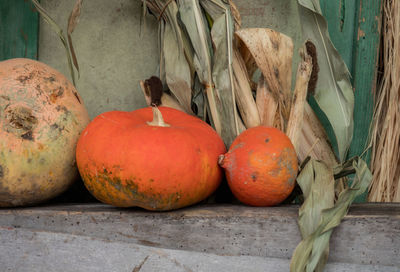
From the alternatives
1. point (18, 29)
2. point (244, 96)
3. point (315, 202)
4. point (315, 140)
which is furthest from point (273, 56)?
point (18, 29)

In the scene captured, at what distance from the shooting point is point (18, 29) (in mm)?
1921

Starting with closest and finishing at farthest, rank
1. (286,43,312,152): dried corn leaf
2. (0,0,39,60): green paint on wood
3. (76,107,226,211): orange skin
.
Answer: (76,107,226,211): orange skin < (286,43,312,152): dried corn leaf < (0,0,39,60): green paint on wood

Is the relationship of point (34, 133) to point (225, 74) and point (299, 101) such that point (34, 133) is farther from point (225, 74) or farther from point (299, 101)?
point (299, 101)

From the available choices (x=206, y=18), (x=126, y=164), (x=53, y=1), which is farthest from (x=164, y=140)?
(x=53, y=1)

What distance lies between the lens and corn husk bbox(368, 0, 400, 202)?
58.6 inches

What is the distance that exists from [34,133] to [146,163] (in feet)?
1.39

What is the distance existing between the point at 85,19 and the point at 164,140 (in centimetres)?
104

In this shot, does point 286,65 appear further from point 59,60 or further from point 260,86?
point 59,60

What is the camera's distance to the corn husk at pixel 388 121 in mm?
1487

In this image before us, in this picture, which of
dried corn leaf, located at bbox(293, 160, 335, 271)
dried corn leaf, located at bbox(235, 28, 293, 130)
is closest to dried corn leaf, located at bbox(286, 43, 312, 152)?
dried corn leaf, located at bbox(235, 28, 293, 130)

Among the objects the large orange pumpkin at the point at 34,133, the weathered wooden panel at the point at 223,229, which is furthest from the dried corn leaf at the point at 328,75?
the large orange pumpkin at the point at 34,133

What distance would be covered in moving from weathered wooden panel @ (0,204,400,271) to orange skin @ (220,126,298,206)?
5 cm

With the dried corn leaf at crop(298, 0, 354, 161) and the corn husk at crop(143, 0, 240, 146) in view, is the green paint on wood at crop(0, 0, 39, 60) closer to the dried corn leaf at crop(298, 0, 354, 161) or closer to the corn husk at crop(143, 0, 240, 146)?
the corn husk at crop(143, 0, 240, 146)

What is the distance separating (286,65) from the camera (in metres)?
1.41
